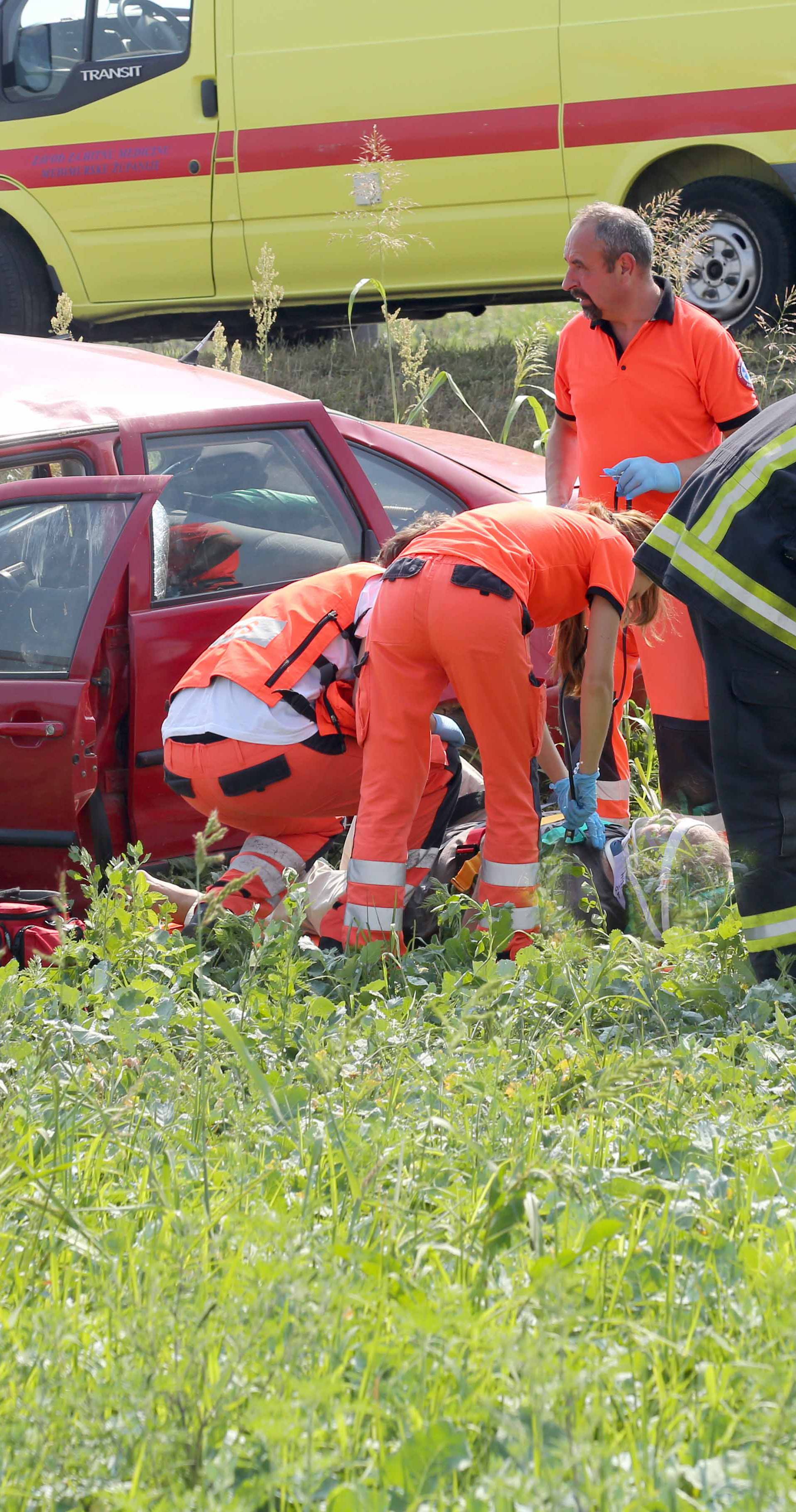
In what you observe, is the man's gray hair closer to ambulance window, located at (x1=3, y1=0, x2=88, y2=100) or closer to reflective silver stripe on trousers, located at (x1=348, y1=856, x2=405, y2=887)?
reflective silver stripe on trousers, located at (x1=348, y1=856, x2=405, y2=887)

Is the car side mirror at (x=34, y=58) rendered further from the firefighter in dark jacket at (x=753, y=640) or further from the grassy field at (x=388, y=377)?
the firefighter in dark jacket at (x=753, y=640)

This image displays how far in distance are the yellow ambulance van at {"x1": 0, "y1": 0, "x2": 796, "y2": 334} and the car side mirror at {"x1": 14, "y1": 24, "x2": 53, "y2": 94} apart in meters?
0.01

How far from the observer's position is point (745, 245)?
23.5ft

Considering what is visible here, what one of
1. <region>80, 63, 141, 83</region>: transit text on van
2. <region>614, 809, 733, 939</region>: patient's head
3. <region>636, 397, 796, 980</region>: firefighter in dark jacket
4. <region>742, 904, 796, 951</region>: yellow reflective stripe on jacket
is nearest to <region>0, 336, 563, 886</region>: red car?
<region>614, 809, 733, 939</region>: patient's head

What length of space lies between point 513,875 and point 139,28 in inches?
231

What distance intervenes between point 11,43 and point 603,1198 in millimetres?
7442

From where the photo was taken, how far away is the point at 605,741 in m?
3.88

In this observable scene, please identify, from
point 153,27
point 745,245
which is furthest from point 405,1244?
point 153,27

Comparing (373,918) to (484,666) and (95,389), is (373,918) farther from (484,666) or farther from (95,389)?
(95,389)

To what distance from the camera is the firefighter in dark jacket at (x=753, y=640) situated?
2707 millimetres

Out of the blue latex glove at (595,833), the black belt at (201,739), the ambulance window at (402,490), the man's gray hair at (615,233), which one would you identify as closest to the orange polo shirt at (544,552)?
the blue latex glove at (595,833)

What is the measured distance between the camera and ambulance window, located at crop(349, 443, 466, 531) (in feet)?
15.2

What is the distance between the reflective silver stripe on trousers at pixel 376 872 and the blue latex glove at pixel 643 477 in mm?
1332

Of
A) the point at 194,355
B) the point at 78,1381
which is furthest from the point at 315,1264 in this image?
the point at 194,355
